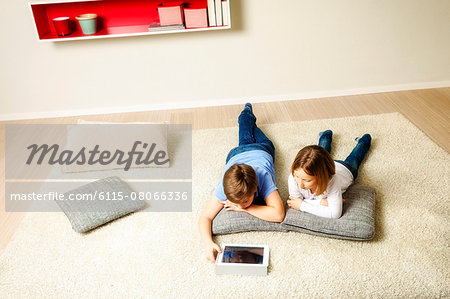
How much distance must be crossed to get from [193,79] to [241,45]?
0.45 meters

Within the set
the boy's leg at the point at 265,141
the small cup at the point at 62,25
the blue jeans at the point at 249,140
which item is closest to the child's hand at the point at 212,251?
the blue jeans at the point at 249,140

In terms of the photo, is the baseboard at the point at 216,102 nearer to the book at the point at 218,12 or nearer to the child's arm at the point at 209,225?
the book at the point at 218,12

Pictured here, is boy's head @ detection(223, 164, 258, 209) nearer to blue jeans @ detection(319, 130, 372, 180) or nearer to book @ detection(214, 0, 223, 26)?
blue jeans @ detection(319, 130, 372, 180)

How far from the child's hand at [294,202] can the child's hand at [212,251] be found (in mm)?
394

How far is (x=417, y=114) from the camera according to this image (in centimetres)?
276

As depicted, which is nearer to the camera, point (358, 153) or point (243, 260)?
point (243, 260)

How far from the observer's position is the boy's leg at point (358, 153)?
6.81ft

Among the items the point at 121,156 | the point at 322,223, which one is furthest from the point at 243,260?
the point at 121,156

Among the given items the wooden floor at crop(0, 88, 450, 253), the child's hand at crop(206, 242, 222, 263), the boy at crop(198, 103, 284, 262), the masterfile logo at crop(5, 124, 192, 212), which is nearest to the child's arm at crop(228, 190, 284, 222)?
the boy at crop(198, 103, 284, 262)

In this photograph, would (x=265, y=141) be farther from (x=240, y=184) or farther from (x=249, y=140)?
(x=240, y=184)

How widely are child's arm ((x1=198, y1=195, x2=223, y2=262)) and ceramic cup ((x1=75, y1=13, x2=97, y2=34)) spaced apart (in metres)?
1.62

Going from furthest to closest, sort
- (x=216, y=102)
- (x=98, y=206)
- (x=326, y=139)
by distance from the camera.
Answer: (x=216, y=102) → (x=326, y=139) → (x=98, y=206)

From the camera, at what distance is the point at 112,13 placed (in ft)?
9.24

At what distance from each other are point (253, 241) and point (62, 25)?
200 cm
